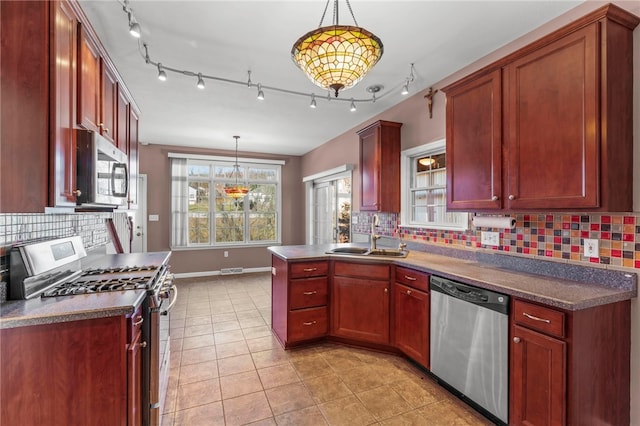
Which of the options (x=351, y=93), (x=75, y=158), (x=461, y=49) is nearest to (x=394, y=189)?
(x=351, y=93)

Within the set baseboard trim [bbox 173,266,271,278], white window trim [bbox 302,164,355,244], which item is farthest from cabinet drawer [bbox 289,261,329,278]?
baseboard trim [bbox 173,266,271,278]

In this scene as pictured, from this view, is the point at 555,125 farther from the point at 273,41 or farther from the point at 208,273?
the point at 208,273

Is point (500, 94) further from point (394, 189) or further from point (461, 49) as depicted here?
point (394, 189)

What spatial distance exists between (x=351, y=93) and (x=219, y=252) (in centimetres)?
428

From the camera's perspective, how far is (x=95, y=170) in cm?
167

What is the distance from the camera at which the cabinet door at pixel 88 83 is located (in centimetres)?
168

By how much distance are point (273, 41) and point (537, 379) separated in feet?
9.10

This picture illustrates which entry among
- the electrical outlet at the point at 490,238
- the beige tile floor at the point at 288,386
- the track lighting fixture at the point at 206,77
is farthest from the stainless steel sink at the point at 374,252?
the track lighting fixture at the point at 206,77

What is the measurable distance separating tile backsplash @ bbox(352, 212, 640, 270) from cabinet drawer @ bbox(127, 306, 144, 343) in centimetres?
257

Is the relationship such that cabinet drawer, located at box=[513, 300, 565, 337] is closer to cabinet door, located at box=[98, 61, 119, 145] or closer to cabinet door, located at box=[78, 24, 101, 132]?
cabinet door, located at box=[78, 24, 101, 132]

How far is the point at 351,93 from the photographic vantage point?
10.9 ft

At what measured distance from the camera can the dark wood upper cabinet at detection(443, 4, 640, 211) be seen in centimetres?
160

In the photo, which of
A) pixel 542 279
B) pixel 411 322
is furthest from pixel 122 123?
pixel 542 279

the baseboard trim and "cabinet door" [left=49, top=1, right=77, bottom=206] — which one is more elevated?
"cabinet door" [left=49, top=1, right=77, bottom=206]
